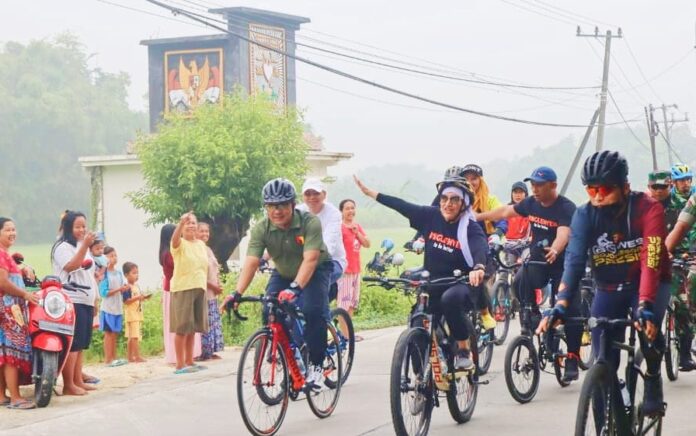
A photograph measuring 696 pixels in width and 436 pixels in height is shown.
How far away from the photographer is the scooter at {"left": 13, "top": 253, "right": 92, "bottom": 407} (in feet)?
35.6

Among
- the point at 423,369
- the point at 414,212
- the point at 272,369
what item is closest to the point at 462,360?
the point at 423,369

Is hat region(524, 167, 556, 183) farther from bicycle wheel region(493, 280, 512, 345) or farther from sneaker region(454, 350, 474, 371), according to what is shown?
bicycle wheel region(493, 280, 512, 345)

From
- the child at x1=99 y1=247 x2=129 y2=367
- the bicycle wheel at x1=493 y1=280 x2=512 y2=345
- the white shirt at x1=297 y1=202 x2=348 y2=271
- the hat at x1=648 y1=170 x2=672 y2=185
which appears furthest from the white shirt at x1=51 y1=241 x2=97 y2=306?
the hat at x1=648 y1=170 x2=672 y2=185

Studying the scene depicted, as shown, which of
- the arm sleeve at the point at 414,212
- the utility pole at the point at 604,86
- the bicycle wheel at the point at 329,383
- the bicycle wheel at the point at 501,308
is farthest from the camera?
the utility pole at the point at 604,86

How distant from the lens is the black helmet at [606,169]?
7262 millimetres

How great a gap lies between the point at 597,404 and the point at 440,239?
10.2ft

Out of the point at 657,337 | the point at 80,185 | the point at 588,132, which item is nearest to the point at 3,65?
the point at 80,185

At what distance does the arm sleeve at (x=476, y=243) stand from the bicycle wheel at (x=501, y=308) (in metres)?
4.53

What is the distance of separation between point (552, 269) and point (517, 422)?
196cm

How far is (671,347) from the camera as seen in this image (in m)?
11.4

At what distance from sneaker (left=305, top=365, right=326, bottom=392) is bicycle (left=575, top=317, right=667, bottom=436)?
306 centimetres

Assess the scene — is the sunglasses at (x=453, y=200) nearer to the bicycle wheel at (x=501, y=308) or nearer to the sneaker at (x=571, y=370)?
the sneaker at (x=571, y=370)

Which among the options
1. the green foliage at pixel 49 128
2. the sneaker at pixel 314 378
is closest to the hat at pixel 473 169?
the sneaker at pixel 314 378

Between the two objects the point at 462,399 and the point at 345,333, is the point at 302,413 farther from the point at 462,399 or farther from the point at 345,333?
the point at 462,399
